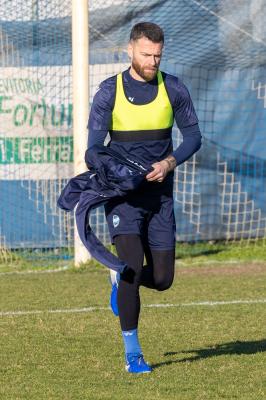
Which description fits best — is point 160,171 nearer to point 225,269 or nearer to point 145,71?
point 145,71

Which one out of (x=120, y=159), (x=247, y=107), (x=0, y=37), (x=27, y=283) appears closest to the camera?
(x=120, y=159)

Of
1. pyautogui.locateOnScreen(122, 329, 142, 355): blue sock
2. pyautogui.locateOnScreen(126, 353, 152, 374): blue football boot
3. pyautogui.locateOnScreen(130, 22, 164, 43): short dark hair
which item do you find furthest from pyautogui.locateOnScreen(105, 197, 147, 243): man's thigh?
pyautogui.locateOnScreen(130, 22, 164, 43): short dark hair

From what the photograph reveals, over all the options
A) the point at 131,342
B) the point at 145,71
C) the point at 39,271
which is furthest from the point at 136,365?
the point at 39,271

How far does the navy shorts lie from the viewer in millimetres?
6160

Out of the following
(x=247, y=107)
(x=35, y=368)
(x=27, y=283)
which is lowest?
(x=27, y=283)

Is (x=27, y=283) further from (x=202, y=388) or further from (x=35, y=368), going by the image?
(x=202, y=388)

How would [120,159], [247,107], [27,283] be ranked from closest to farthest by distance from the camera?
1. [120,159]
2. [27,283]
3. [247,107]

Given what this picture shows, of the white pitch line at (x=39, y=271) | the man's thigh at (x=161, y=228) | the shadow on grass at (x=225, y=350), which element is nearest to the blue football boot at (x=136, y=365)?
the shadow on grass at (x=225, y=350)

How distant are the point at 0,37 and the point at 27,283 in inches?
131

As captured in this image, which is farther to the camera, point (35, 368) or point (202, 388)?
point (35, 368)

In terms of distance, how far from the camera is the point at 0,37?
12.3m

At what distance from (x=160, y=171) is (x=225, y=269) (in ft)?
18.7

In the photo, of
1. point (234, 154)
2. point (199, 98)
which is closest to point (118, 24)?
point (199, 98)

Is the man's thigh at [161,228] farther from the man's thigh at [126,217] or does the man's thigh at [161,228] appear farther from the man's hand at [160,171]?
the man's hand at [160,171]
